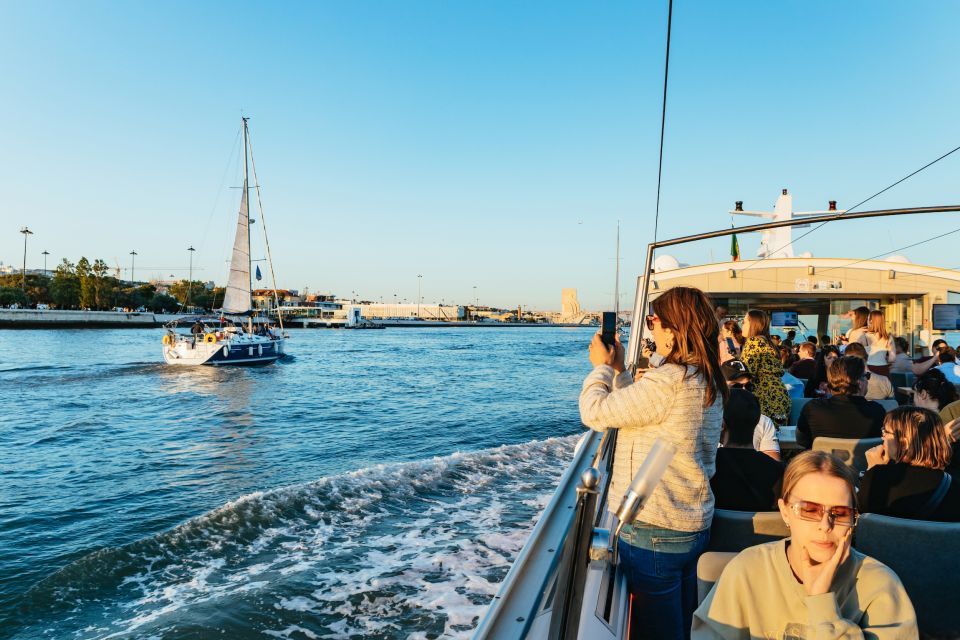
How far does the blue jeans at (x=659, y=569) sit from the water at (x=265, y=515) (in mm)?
2915

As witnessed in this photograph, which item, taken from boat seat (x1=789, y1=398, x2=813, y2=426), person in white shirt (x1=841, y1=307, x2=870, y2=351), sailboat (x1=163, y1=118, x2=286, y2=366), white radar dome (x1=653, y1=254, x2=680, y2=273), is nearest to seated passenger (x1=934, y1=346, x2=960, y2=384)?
person in white shirt (x1=841, y1=307, x2=870, y2=351)

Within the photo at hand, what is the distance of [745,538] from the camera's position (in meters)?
2.24

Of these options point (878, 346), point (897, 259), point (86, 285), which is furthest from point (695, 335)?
point (86, 285)

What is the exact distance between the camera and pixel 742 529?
87.7 inches

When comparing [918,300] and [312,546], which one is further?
[918,300]

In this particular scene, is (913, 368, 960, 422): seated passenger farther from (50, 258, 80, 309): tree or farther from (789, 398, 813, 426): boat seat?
(50, 258, 80, 309): tree

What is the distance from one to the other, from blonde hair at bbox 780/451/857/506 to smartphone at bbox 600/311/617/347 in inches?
34.2

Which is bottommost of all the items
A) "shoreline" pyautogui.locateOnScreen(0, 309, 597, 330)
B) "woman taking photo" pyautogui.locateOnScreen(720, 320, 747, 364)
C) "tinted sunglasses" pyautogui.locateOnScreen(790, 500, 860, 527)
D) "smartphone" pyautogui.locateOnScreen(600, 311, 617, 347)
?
"shoreline" pyautogui.locateOnScreen(0, 309, 597, 330)

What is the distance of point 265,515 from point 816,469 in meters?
7.35

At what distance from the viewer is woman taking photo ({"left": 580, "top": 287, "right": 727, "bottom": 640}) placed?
6.35 ft

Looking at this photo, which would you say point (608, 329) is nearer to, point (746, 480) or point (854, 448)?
point (746, 480)

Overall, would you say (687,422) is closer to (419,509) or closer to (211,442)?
(419,509)

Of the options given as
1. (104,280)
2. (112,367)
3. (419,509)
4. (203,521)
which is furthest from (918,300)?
(104,280)

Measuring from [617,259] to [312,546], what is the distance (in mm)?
5552
